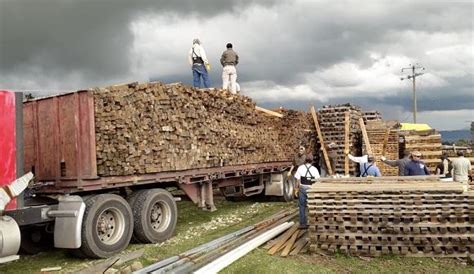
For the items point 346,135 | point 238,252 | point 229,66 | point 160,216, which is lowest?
point 238,252

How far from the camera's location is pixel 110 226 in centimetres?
823

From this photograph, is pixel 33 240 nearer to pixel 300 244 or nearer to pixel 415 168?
pixel 300 244

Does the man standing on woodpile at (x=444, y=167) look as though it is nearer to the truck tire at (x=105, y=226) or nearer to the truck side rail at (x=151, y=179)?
the truck side rail at (x=151, y=179)

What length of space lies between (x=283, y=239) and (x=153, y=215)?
2585 millimetres

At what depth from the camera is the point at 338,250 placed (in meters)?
7.64

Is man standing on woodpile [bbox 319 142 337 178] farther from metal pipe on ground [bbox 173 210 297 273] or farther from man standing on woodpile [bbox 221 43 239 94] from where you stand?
metal pipe on ground [bbox 173 210 297 273]

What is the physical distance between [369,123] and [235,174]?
7600 millimetres

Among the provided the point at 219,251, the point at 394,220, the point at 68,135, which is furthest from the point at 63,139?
the point at 394,220

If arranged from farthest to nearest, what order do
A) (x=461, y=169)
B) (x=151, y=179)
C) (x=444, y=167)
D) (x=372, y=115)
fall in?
(x=372, y=115), (x=444, y=167), (x=461, y=169), (x=151, y=179)

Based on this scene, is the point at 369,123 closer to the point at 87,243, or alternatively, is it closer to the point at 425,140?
the point at 425,140

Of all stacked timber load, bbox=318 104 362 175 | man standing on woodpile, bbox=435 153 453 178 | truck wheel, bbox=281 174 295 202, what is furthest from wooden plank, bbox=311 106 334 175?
man standing on woodpile, bbox=435 153 453 178

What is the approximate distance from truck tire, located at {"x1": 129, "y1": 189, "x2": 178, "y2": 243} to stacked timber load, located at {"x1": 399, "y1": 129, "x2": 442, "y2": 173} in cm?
961

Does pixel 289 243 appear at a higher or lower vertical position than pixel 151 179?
lower

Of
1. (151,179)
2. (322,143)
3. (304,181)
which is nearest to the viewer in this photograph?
(151,179)
